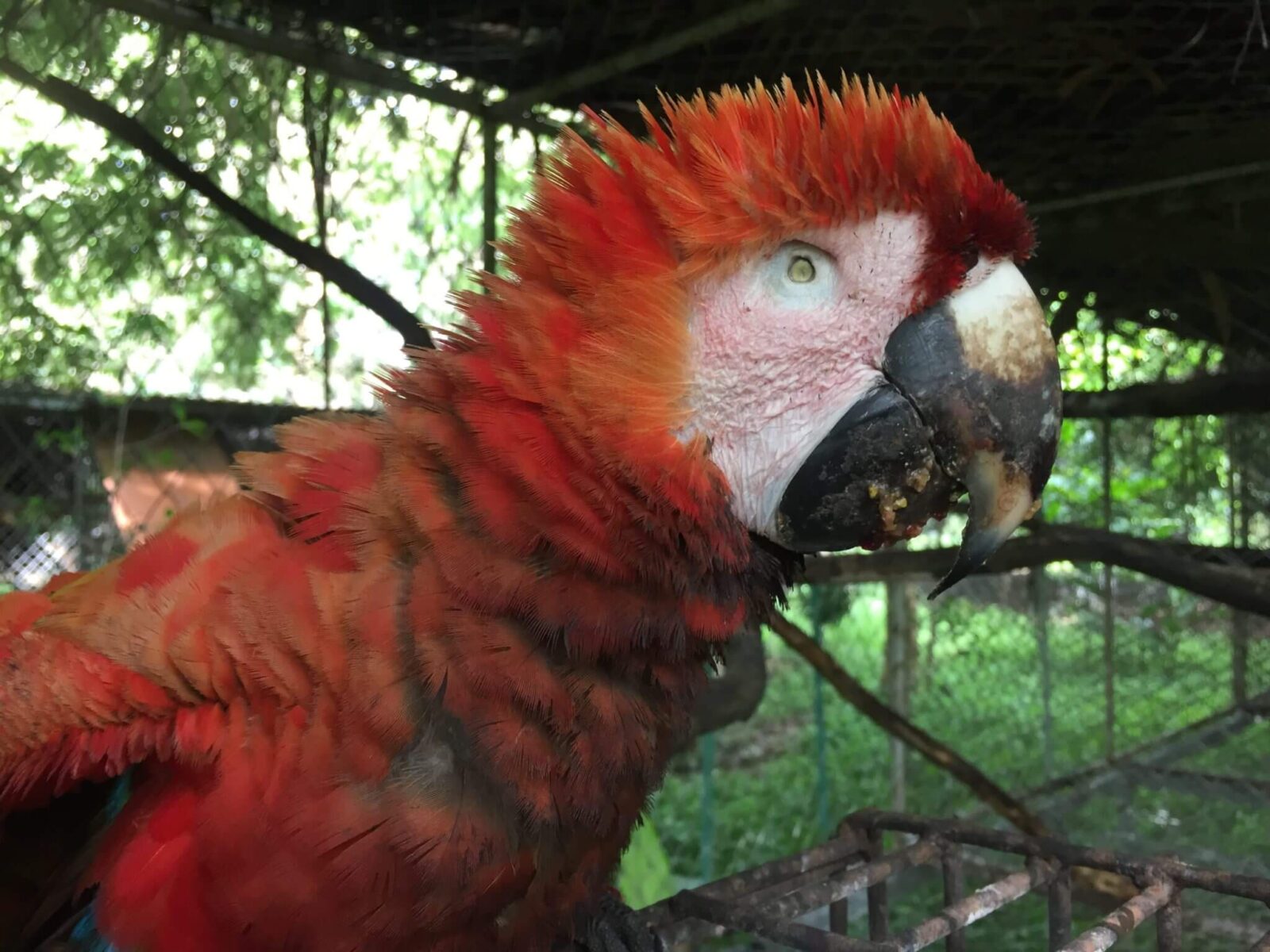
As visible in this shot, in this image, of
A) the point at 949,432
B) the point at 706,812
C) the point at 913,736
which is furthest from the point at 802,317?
the point at 706,812

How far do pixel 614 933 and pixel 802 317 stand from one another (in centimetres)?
66

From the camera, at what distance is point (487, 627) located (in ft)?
1.93

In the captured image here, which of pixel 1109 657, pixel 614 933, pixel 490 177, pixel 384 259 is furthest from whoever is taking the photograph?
pixel 1109 657

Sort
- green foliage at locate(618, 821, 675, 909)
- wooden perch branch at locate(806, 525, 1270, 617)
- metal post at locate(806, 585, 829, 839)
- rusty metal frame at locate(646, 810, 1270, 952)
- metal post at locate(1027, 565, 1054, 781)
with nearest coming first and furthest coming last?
1. rusty metal frame at locate(646, 810, 1270, 952)
2. wooden perch branch at locate(806, 525, 1270, 617)
3. green foliage at locate(618, 821, 675, 909)
4. metal post at locate(1027, 565, 1054, 781)
5. metal post at locate(806, 585, 829, 839)

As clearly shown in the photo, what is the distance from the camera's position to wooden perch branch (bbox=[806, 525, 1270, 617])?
138 centimetres

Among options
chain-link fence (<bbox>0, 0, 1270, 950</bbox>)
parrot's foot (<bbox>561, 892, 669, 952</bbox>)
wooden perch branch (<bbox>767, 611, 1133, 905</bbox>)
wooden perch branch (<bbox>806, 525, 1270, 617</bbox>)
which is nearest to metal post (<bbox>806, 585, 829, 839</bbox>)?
chain-link fence (<bbox>0, 0, 1270, 950</bbox>)

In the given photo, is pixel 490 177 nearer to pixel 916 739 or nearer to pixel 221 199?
pixel 221 199

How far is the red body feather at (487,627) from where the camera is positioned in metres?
0.58

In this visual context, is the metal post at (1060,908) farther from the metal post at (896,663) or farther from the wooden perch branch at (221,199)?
the metal post at (896,663)

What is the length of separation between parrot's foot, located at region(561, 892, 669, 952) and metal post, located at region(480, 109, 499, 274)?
3.71 ft

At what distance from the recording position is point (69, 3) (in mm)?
1211

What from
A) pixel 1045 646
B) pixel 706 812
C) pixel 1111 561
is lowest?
pixel 706 812

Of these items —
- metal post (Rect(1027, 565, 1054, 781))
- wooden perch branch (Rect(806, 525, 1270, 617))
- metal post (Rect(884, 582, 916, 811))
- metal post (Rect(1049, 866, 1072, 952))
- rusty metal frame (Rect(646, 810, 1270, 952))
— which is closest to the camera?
rusty metal frame (Rect(646, 810, 1270, 952))

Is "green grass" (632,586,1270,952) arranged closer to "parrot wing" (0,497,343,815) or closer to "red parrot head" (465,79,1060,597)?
"red parrot head" (465,79,1060,597)
